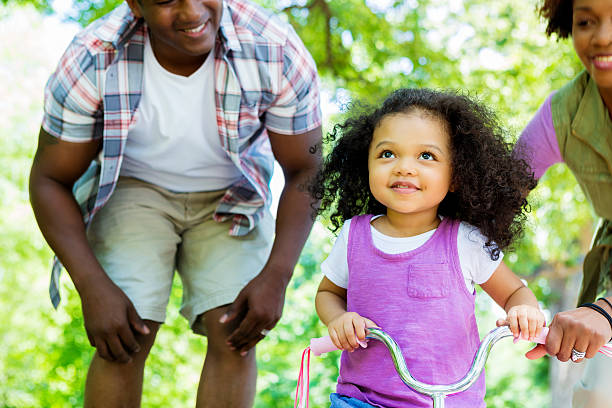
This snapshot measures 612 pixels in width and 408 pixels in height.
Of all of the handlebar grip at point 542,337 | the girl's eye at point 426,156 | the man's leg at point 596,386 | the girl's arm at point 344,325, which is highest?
the girl's eye at point 426,156

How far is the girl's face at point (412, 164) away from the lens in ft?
6.51

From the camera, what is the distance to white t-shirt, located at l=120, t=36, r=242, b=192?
2.63 m

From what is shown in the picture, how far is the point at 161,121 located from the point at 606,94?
1.51 meters

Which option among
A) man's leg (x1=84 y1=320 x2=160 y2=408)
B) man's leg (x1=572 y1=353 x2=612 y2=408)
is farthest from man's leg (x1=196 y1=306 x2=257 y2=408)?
man's leg (x1=572 y1=353 x2=612 y2=408)

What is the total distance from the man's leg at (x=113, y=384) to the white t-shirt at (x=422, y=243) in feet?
2.82

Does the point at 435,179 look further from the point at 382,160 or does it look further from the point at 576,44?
the point at 576,44

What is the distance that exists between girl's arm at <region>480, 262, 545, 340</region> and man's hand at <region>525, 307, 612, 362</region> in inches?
1.9

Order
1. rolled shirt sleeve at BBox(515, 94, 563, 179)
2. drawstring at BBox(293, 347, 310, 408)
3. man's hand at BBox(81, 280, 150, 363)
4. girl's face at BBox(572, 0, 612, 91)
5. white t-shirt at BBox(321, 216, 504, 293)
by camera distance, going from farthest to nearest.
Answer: rolled shirt sleeve at BBox(515, 94, 563, 179) < man's hand at BBox(81, 280, 150, 363) < girl's face at BBox(572, 0, 612, 91) < white t-shirt at BBox(321, 216, 504, 293) < drawstring at BBox(293, 347, 310, 408)

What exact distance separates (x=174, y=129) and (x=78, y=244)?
1.68 feet

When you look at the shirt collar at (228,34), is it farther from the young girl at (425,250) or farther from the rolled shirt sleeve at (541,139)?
the rolled shirt sleeve at (541,139)

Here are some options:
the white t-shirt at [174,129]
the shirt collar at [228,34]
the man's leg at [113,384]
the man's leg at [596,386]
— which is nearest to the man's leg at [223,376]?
the man's leg at [113,384]

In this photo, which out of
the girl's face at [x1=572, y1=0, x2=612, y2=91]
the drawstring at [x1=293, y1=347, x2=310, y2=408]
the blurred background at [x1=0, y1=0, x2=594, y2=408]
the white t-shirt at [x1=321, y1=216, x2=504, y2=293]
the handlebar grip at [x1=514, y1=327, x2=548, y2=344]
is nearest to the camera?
the handlebar grip at [x1=514, y1=327, x2=548, y2=344]

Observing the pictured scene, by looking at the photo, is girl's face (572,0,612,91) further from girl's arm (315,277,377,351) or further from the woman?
girl's arm (315,277,377,351)

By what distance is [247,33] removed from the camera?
2629 mm
